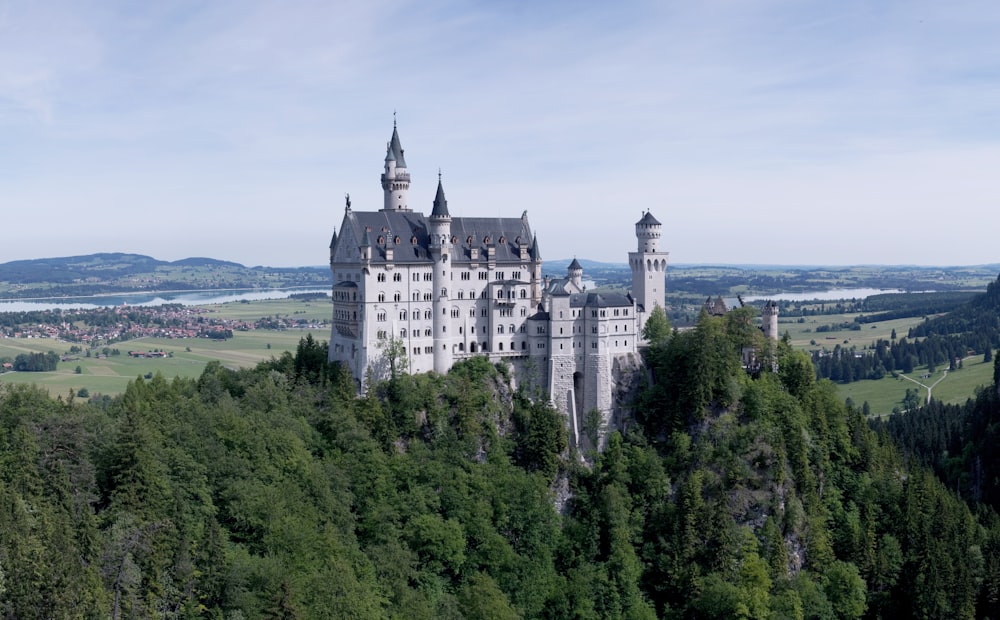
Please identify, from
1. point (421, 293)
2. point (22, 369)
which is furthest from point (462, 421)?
point (22, 369)

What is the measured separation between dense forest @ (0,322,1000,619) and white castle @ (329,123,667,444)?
3042mm

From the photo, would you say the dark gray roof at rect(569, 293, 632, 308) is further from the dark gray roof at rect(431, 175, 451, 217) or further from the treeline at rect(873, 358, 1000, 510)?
the treeline at rect(873, 358, 1000, 510)

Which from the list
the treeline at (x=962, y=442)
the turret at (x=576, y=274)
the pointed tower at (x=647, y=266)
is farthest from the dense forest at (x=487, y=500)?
the treeline at (x=962, y=442)

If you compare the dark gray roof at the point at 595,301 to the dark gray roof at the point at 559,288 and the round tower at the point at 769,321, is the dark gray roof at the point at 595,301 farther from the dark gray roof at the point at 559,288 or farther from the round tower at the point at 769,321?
the round tower at the point at 769,321

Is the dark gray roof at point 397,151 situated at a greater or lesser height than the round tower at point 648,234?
greater

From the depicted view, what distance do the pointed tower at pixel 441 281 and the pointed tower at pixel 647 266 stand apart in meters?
21.1

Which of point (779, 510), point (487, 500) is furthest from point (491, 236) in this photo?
point (779, 510)

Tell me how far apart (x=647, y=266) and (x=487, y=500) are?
32.4 meters

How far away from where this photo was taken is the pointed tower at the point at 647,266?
101 meters

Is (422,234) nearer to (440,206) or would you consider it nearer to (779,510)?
(440,206)

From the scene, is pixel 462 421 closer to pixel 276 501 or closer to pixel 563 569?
pixel 563 569

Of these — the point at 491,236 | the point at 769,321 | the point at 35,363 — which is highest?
the point at 491,236

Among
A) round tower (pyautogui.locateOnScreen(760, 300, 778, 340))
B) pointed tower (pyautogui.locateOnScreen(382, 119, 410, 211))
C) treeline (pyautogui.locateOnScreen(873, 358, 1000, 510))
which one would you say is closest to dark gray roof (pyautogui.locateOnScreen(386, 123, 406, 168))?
pointed tower (pyautogui.locateOnScreen(382, 119, 410, 211))

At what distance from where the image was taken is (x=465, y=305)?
94.2m
